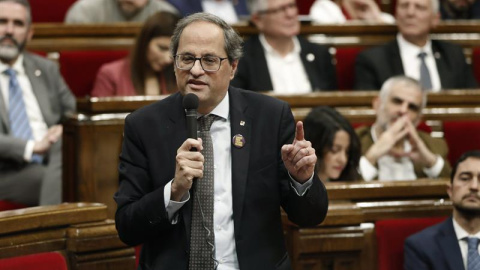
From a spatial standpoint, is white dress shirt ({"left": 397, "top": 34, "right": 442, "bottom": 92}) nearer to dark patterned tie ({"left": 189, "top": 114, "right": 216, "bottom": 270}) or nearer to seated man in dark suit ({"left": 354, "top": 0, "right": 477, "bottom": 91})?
seated man in dark suit ({"left": 354, "top": 0, "right": 477, "bottom": 91})

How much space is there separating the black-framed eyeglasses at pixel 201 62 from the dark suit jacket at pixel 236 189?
0.21 feet

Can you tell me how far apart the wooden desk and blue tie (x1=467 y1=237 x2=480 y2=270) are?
55 centimetres

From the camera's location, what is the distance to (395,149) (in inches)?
77.8

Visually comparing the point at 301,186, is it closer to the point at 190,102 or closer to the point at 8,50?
the point at 190,102

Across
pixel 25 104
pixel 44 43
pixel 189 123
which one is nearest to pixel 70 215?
pixel 189 123

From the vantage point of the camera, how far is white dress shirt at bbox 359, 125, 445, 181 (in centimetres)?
191

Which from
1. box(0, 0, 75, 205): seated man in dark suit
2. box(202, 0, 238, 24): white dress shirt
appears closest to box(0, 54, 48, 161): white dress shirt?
box(0, 0, 75, 205): seated man in dark suit

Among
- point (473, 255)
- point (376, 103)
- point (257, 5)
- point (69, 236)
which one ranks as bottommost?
point (473, 255)

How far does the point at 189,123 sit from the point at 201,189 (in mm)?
106

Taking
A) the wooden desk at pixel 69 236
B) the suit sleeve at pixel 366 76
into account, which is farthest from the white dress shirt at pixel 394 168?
the wooden desk at pixel 69 236

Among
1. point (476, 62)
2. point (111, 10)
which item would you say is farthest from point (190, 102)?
point (476, 62)

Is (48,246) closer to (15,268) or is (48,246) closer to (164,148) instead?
(15,268)

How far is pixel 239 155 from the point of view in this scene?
1045mm

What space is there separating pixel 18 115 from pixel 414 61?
1.09 m
